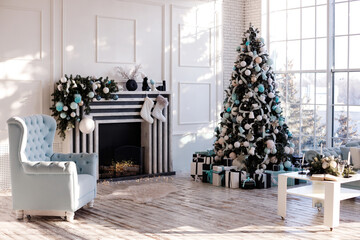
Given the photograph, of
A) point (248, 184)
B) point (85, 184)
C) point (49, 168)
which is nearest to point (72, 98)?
point (85, 184)

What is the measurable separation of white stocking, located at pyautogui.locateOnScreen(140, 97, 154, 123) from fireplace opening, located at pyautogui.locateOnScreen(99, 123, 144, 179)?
39 cm

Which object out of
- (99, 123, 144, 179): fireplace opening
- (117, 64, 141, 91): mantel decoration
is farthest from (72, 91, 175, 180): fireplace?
(117, 64, 141, 91): mantel decoration

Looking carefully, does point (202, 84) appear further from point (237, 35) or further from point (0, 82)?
point (0, 82)

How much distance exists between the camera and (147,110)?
8992mm

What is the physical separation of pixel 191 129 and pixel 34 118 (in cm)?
424

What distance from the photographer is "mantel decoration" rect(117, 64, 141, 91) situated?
8.83 metres

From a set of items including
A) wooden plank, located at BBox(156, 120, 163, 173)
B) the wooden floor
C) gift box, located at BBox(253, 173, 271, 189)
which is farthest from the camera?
wooden plank, located at BBox(156, 120, 163, 173)

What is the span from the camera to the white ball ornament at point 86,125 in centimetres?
809

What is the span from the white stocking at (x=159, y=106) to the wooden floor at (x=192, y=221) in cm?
206

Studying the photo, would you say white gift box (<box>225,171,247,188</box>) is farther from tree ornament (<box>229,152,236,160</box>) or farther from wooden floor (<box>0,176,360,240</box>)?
wooden floor (<box>0,176,360,240</box>)

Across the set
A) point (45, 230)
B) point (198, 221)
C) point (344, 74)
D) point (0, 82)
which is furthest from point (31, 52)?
point (344, 74)

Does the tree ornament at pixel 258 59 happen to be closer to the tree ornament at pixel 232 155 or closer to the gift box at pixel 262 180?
the tree ornament at pixel 232 155

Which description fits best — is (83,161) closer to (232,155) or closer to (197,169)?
(197,169)

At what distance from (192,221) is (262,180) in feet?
7.84
